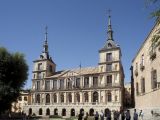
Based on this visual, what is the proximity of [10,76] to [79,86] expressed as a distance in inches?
1243

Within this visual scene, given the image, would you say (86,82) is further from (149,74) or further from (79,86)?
(149,74)

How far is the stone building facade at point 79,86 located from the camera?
219ft

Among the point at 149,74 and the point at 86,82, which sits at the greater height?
the point at 149,74

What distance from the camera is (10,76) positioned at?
138 feet

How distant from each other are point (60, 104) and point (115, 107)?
15.0 metres

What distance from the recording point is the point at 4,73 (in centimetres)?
4144

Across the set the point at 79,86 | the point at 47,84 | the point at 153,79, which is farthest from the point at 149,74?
the point at 47,84

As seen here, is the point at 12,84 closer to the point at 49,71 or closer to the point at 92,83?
the point at 92,83

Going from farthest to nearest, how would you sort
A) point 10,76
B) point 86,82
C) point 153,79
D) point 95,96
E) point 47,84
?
point 47,84, point 86,82, point 95,96, point 10,76, point 153,79

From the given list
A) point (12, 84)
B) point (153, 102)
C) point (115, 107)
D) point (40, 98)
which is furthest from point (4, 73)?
point (40, 98)

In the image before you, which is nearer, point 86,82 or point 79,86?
point 86,82

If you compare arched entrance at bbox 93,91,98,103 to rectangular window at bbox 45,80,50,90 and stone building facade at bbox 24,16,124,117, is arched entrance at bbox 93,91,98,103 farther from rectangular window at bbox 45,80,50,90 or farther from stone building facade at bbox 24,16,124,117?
rectangular window at bbox 45,80,50,90

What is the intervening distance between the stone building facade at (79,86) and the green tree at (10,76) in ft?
88.4

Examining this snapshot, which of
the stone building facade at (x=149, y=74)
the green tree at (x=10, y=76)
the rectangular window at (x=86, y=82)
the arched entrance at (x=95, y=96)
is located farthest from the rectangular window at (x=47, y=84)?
the stone building facade at (x=149, y=74)
